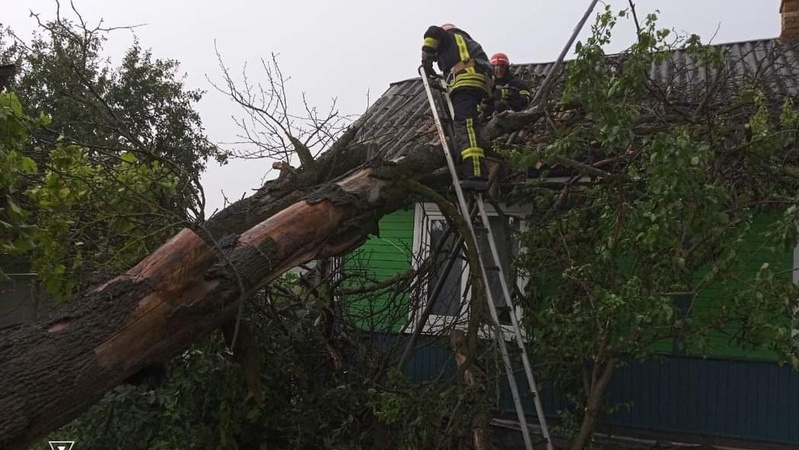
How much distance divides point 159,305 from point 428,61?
304cm

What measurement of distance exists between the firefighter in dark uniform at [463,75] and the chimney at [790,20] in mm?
4563

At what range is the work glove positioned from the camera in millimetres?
5457

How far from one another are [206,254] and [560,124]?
3166 millimetres

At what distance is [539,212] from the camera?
570cm

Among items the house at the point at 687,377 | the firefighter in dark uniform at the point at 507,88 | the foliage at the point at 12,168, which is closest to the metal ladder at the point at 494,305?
the firefighter in dark uniform at the point at 507,88

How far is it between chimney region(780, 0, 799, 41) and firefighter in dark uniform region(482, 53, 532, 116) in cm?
395

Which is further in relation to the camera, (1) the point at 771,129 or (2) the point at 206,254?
(1) the point at 771,129

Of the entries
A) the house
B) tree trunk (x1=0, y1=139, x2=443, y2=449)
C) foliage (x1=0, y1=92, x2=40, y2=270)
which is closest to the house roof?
the house

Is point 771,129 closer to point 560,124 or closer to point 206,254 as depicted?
point 560,124

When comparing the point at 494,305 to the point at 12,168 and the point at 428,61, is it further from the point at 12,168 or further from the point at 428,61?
the point at 12,168

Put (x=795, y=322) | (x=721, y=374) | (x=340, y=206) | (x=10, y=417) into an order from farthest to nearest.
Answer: (x=721, y=374) < (x=340, y=206) < (x=795, y=322) < (x=10, y=417)

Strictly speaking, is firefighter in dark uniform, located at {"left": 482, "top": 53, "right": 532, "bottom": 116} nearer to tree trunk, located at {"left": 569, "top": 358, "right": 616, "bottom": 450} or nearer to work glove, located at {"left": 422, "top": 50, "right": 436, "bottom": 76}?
work glove, located at {"left": 422, "top": 50, "right": 436, "bottom": 76}

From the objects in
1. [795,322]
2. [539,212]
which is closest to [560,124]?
[539,212]

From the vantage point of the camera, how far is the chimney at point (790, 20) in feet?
26.4
